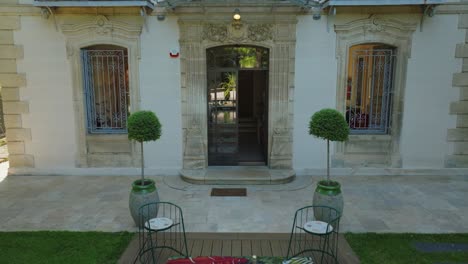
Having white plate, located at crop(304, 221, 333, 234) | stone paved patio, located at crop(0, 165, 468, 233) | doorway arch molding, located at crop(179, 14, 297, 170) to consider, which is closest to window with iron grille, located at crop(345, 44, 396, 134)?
stone paved patio, located at crop(0, 165, 468, 233)

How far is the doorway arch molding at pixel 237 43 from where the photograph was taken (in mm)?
7680

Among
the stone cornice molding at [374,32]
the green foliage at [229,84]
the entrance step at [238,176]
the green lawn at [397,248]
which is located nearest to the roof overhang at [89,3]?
the green foliage at [229,84]

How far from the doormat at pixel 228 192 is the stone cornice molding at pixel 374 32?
3.48 m

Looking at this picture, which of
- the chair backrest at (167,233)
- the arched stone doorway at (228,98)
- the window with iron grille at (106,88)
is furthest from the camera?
the arched stone doorway at (228,98)

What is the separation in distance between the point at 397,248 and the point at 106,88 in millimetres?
6429

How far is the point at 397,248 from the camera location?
4.84m

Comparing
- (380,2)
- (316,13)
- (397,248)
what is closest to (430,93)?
(380,2)

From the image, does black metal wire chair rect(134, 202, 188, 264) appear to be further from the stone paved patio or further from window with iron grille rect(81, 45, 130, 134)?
window with iron grille rect(81, 45, 130, 134)

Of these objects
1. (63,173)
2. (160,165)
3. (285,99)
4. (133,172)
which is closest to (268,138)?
(285,99)

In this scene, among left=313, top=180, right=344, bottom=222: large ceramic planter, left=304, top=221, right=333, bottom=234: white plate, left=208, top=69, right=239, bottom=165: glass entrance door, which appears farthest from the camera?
left=208, top=69, right=239, bottom=165: glass entrance door

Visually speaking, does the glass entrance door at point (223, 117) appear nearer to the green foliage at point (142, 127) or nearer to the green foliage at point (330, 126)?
the green foliage at point (142, 127)

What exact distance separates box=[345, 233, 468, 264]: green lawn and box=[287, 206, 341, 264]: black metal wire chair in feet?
1.13

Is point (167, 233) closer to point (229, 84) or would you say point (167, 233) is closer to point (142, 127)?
point (142, 127)

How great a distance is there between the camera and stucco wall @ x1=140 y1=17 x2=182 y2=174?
7.75 meters
